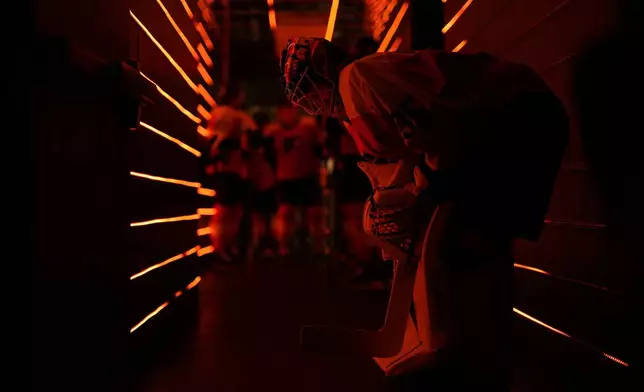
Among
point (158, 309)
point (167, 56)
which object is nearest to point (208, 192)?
point (167, 56)

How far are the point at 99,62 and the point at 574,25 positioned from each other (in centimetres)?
109

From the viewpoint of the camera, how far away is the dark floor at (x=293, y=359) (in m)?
1.40

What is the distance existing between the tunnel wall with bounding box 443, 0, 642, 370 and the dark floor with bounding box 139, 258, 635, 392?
7 centimetres

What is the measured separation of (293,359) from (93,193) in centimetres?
89

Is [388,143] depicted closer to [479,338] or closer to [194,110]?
[479,338]

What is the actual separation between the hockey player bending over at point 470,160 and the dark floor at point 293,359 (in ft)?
0.61

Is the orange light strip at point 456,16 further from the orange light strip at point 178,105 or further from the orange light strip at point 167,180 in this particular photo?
the orange light strip at point 167,180

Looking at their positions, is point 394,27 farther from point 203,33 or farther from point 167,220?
point 167,220

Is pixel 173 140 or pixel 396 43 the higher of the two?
pixel 396 43

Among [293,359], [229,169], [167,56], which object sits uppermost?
[167,56]

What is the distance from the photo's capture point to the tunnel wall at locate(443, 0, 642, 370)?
3.62ft

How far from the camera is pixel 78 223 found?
115 centimetres

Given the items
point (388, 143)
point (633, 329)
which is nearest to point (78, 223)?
point (388, 143)

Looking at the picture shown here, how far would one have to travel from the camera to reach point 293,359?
1805 millimetres
